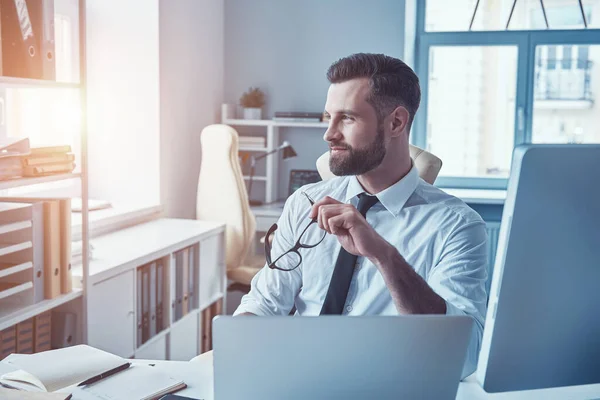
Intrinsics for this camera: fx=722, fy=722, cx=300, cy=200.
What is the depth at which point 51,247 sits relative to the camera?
7.71 ft

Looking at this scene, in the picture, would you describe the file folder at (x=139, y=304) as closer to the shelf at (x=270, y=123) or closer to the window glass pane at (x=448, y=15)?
the shelf at (x=270, y=123)

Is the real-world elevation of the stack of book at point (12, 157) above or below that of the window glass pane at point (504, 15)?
below

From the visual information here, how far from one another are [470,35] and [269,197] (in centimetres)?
169

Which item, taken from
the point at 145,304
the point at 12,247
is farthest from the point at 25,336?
the point at 145,304

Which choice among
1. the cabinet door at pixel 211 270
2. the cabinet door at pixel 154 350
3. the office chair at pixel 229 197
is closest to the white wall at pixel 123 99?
the office chair at pixel 229 197

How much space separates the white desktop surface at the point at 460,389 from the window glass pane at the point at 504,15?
363 cm

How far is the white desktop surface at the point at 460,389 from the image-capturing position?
103 cm

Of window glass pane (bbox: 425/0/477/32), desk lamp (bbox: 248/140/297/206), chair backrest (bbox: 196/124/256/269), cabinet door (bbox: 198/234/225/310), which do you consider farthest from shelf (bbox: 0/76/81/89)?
window glass pane (bbox: 425/0/477/32)

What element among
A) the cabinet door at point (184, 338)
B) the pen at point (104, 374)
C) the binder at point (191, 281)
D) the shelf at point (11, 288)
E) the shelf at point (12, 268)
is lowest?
the cabinet door at point (184, 338)

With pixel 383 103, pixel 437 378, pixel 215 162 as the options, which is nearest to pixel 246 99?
pixel 215 162

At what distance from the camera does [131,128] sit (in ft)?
12.8

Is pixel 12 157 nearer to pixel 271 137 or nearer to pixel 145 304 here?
pixel 145 304

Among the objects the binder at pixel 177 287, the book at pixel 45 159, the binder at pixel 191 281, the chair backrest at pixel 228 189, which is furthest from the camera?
the chair backrest at pixel 228 189

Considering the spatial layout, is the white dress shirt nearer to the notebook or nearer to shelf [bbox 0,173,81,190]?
the notebook
